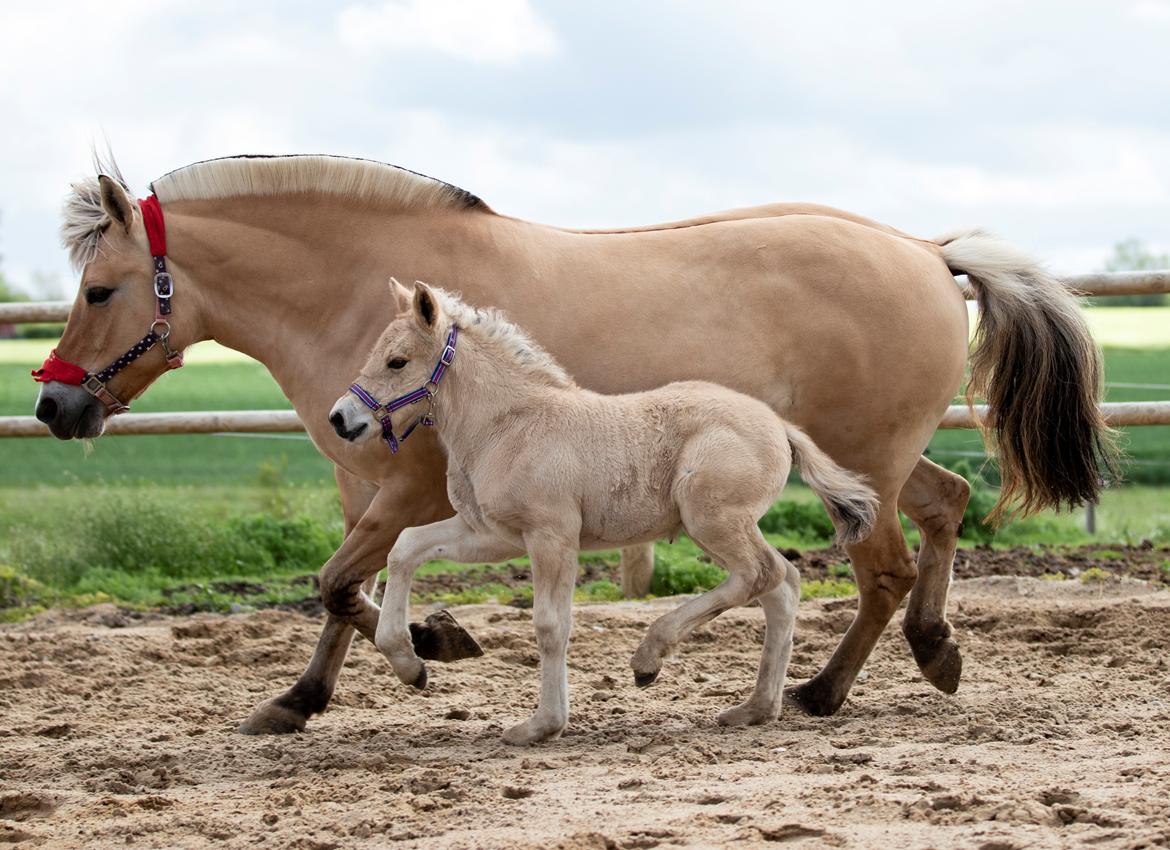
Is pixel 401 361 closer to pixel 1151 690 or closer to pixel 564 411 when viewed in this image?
pixel 564 411

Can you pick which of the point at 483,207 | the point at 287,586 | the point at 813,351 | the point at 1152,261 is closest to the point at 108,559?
the point at 287,586

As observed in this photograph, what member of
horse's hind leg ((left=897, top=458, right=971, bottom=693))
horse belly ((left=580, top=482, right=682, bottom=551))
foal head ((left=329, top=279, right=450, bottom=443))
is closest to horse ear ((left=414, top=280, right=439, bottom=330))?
foal head ((left=329, top=279, right=450, bottom=443))

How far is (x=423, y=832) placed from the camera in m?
3.48

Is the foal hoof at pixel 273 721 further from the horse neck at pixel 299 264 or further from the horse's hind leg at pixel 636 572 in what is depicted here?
the horse's hind leg at pixel 636 572

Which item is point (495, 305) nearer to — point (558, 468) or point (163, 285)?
point (558, 468)

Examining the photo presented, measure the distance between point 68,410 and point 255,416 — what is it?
3016mm

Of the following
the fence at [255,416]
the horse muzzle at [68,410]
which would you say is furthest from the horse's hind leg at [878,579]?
the horse muzzle at [68,410]

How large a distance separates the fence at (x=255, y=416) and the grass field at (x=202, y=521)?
22 cm

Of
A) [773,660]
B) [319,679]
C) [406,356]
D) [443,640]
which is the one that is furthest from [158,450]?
[773,660]

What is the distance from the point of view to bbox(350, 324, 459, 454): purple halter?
4.46m

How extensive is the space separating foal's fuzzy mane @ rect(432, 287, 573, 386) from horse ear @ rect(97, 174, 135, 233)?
120 centimetres

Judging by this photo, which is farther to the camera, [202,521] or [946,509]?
[202,521]

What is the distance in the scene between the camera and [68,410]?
5.00m

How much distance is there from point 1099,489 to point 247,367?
1746 cm
